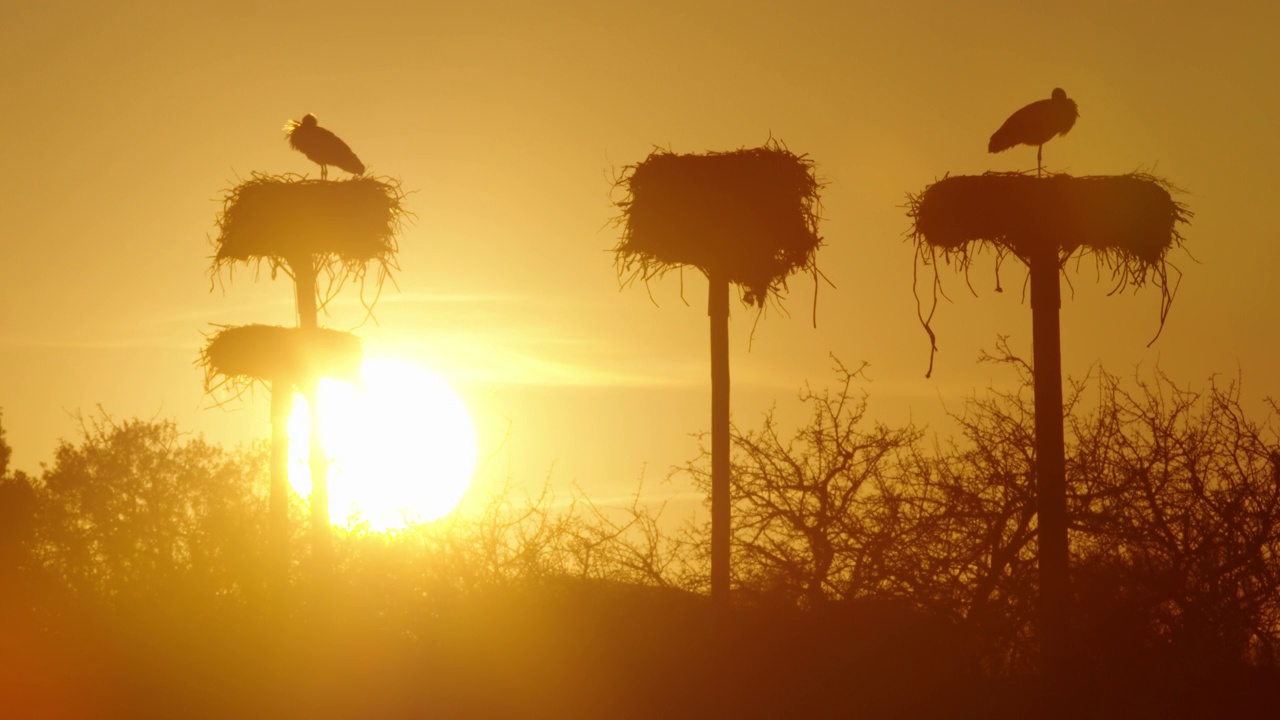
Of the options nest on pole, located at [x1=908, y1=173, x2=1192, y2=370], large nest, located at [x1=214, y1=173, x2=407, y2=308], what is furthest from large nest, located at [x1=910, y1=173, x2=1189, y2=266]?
large nest, located at [x1=214, y1=173, x2=407, y2=308]

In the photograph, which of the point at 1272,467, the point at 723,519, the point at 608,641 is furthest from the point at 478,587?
the point at 1272,467

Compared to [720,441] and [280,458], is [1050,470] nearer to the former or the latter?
[720,441]

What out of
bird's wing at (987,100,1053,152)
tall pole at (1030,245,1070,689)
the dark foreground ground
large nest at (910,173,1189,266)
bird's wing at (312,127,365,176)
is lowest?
Answer: the dark foreground ground

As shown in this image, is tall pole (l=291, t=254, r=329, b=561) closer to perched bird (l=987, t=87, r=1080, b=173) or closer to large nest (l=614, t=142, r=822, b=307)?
large nest (l=614, t=142, r=822, b=307)

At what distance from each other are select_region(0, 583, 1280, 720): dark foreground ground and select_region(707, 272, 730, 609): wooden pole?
1.55 feet

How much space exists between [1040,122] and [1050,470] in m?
3.49

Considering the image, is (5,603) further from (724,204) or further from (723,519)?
(724,204)

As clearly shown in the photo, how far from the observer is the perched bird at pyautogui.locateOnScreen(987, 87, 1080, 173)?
12539 mm

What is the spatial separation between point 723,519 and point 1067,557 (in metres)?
3.13

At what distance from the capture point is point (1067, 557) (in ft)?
37.0

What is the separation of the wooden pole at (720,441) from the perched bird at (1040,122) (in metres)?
3.17

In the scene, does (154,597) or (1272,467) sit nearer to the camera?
(154,597)

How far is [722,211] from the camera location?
479 inches

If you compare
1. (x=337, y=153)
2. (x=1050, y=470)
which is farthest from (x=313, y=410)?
(x=1050, y=470)
